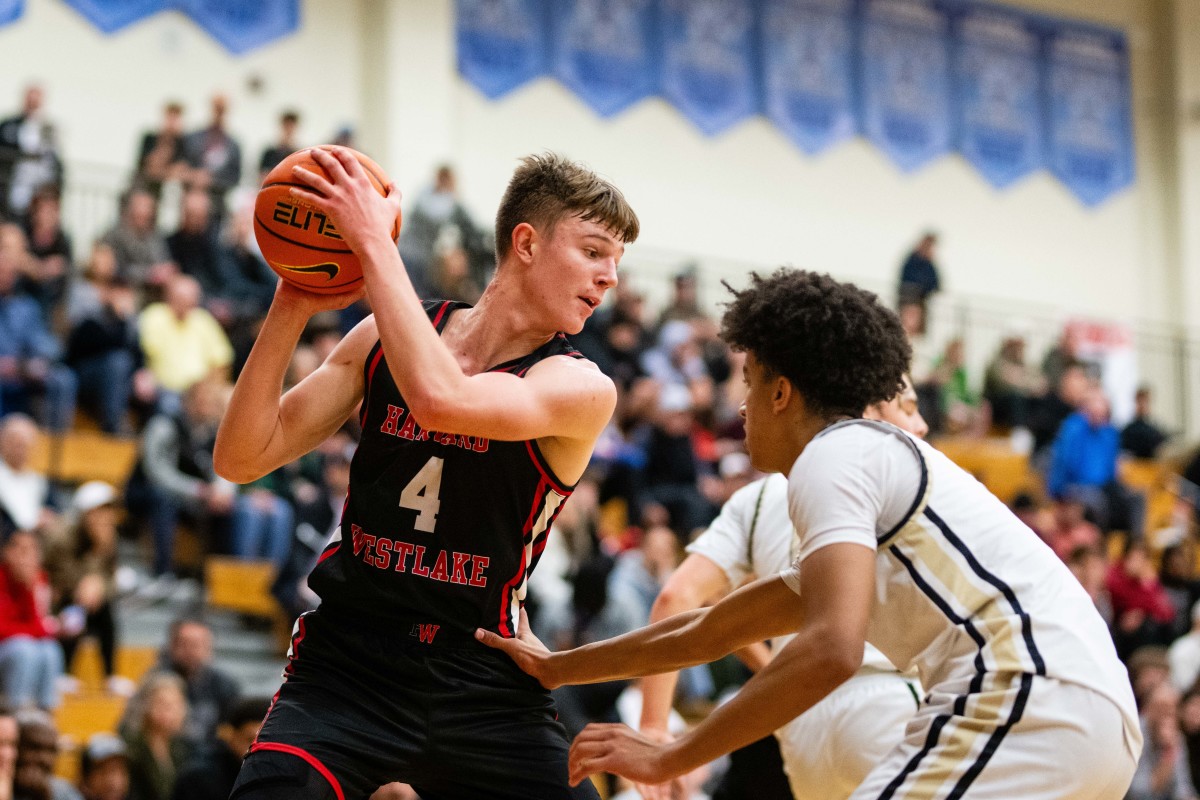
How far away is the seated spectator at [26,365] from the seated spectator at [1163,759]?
807 cm

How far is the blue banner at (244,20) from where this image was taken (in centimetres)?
1681

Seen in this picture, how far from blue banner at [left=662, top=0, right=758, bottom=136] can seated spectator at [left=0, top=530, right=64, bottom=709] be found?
41.2ft

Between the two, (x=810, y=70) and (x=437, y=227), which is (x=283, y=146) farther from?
(x=810, y=70)

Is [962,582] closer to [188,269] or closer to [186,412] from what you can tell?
[186,412]

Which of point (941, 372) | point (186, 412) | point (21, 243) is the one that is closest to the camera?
point (186, 412)

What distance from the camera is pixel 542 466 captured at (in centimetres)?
400

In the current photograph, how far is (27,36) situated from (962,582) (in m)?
14.9

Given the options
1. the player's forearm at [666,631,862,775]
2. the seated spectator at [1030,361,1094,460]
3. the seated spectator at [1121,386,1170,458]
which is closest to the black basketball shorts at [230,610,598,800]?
the player's forearm at [666,631,862,775]

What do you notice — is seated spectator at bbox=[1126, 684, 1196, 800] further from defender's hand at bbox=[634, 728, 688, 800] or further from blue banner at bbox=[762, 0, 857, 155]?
blue banner at bbox=[762, 0, 857, 155]

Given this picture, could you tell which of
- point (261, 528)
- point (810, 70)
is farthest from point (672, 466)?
point (810, 70)

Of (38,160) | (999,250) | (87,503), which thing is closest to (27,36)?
(38,160)

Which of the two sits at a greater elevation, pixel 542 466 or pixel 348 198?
pixel 348 198

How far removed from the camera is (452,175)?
1564 cm

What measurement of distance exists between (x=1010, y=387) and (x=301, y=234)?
16.0m
